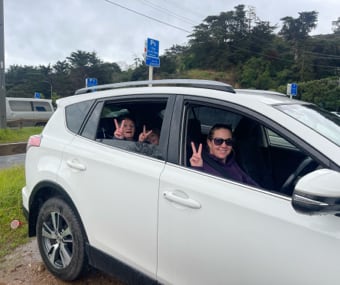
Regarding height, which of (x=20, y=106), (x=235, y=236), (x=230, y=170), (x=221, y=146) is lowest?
(x=20, y=106)

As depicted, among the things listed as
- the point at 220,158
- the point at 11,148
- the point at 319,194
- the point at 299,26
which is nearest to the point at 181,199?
the point at 220,158

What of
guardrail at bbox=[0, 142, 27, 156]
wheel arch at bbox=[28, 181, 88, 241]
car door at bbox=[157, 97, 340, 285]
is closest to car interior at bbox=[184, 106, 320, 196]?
car door at bbox=[157, 97, 340, 285]

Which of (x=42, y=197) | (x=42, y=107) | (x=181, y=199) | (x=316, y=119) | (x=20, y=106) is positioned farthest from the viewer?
(x=42, y=107)

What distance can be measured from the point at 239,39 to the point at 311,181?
80365mm

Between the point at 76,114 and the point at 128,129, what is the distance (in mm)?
520

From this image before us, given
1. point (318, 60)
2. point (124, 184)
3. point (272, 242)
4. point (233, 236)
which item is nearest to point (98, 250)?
point (124, 184)

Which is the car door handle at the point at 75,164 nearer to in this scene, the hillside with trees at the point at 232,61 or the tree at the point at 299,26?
the hillside with trees at the point at 232,61

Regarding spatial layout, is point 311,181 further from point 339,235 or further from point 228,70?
point 228,70

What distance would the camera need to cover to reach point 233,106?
6.97 ft

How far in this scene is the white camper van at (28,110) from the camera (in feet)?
68.2

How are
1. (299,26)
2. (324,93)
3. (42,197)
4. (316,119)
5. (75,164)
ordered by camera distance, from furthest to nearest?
(299,26) < (324,93) < (42,197) < (75,164) < (316,119)

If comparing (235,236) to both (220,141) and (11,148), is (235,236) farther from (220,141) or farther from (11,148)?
(11,148)

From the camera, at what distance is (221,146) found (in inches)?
96.7

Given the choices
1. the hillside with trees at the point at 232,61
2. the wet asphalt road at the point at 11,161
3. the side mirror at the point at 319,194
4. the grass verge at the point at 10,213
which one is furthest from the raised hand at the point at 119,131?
the hillside with trees at the point at 232,61
